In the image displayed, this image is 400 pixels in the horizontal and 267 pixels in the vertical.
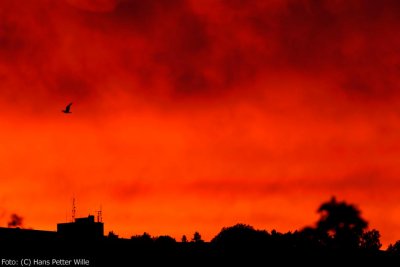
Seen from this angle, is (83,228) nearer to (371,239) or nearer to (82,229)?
(82,229)

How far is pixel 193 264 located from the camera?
7088 cm

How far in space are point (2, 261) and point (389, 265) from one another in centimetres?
4179

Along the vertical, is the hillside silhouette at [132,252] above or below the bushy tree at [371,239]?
below

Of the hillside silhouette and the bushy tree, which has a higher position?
A: the bushy tree

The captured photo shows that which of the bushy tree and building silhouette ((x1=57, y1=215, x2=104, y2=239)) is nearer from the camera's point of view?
building silhouette ((x1=57, y1=215, x2=104, y2=239))

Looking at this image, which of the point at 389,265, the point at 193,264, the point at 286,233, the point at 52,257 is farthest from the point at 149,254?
the point at 286,233

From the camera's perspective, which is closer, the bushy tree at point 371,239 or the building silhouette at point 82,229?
the building silhouette at point 82,229

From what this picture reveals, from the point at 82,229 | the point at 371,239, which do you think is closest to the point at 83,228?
the point at 82,229

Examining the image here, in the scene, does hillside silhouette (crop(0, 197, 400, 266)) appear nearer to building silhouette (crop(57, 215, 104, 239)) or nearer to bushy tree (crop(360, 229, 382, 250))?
building silhouette (crop(57, 215, 104, 239))

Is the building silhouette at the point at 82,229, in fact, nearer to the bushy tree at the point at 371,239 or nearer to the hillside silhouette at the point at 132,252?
the hillside silhouette at the point at 132,252

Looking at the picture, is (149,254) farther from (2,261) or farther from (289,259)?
(289,259)

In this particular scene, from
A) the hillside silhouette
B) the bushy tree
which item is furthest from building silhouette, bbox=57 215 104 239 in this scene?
the bushy tree

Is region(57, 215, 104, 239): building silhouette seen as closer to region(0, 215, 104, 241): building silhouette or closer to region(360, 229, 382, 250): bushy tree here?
region(0, 215, 104, 241): building silhouette

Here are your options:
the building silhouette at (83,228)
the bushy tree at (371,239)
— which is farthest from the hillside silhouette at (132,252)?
the bushy tree at (371,239)
